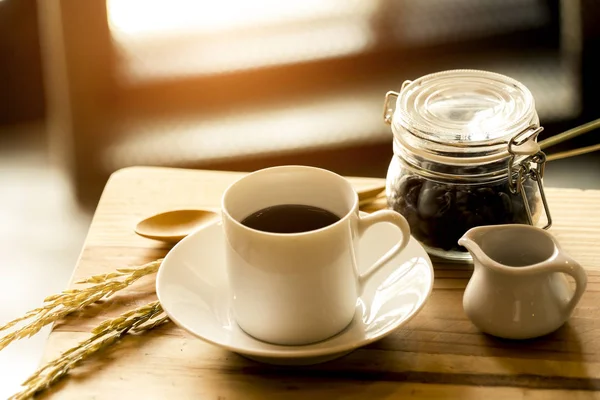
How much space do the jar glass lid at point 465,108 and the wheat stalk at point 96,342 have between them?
314 mm

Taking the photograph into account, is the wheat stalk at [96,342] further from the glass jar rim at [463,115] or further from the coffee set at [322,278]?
the glass jar rim at [463,115]

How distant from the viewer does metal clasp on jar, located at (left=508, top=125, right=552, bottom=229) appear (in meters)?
0.83

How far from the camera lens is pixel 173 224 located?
3.17 feet

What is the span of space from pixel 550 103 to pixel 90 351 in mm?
994

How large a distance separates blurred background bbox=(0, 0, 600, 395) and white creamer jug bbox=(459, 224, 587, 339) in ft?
1.76

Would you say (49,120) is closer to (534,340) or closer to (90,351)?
(90,351)

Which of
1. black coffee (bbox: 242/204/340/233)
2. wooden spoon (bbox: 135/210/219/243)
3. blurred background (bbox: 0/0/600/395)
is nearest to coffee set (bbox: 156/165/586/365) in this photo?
black coffee (bbox: 242/204/340/233)

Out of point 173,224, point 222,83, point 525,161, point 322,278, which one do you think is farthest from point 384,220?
point 222,83

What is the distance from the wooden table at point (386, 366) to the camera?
744 mm

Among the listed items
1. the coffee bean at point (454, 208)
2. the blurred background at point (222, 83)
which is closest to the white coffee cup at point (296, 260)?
the coffee bean at point (454, 208)

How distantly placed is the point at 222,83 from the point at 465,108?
0.77 metres

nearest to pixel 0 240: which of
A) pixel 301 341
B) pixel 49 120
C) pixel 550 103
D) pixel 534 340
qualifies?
pixel 49 120

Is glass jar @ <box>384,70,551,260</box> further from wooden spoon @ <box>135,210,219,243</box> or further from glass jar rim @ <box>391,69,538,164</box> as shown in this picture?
wooden spoon @ <box>135,210,219,243</box>

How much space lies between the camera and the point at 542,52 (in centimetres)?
164
